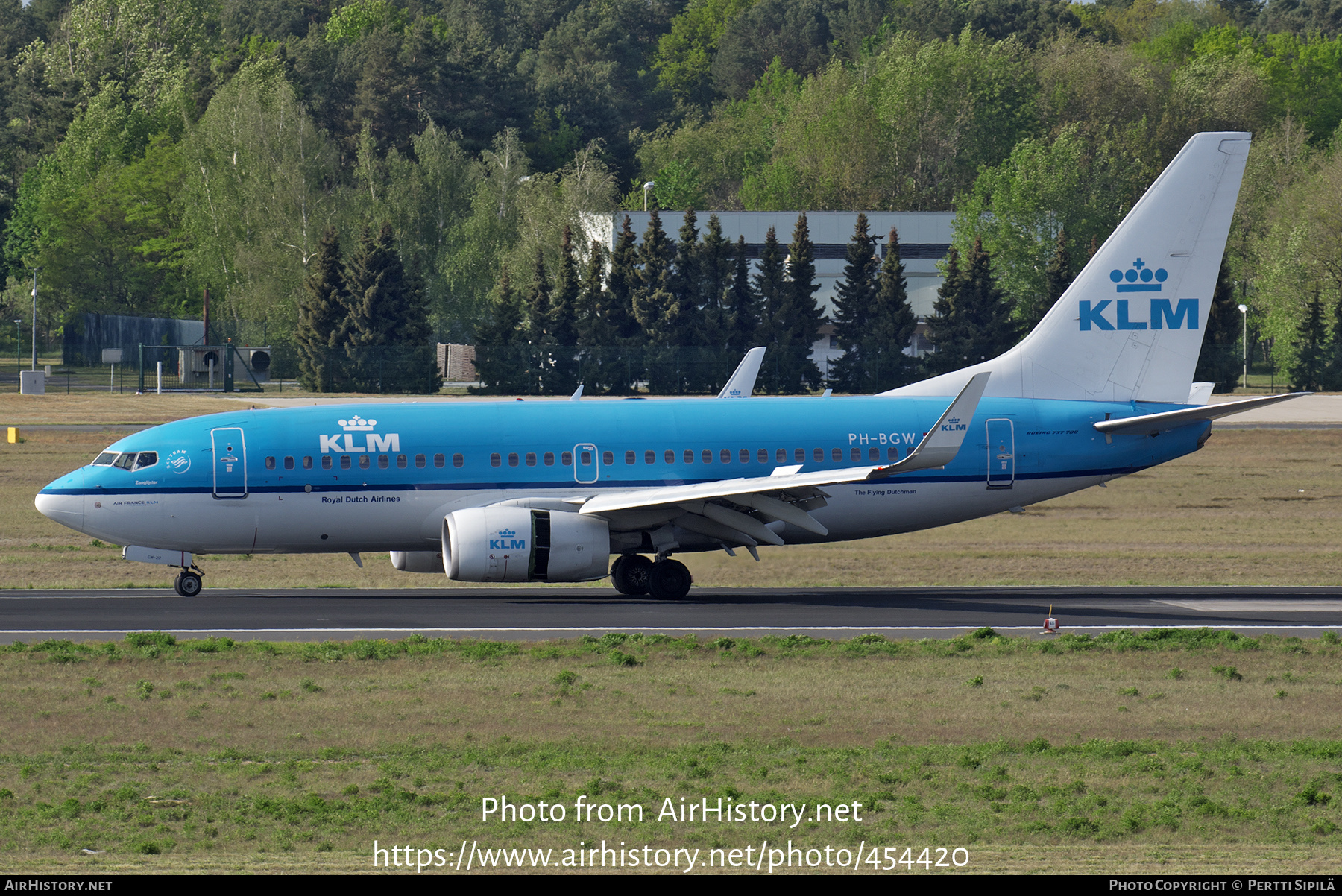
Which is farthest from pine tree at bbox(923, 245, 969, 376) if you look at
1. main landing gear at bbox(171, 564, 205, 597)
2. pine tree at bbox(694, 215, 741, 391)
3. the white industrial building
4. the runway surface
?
main landing gear at bbox(171, 564, 205, 597)

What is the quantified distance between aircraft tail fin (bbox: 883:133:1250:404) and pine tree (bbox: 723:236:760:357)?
223 feet

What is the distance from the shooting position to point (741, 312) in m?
106

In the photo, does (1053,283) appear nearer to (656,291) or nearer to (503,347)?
(656,291)

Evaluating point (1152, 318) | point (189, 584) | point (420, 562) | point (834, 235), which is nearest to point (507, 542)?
point (420, 562)

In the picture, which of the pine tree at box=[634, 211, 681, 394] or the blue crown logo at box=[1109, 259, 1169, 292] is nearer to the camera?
the blue crown logo at box=[1109, 259, 1169, 292]

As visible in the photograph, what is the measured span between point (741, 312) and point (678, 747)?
8816 cm

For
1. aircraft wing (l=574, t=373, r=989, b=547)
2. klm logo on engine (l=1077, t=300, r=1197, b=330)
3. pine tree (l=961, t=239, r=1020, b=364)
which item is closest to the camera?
aircraft wing (l=574, t=373, r=989, b=547)

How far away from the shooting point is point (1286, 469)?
6125 centimetres

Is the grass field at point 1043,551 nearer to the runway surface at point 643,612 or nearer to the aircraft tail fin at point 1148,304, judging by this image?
the runway surface at point 643,612

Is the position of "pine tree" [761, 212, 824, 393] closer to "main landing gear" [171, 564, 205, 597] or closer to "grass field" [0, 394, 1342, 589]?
"grass field" [0, 394, 1342, 589]

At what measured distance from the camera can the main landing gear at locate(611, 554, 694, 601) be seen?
3297 cm

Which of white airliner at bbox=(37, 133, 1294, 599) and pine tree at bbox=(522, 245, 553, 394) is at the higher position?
pine tree at bbox=(522, 245, 553, 394)

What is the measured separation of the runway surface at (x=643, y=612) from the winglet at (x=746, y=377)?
24.5 feet

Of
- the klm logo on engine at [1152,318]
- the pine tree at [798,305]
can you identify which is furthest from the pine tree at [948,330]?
the klm logo on engine at [1152,318]
